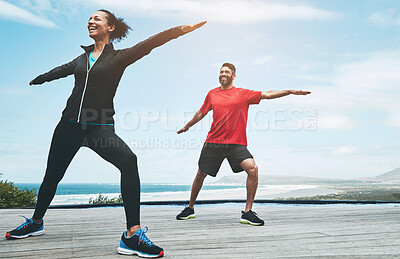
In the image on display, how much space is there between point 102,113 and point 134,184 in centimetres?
48

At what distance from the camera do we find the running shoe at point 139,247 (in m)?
2.08

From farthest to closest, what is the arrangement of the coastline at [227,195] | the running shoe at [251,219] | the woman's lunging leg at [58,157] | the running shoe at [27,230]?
the coastline at [227,195]
the running shoe at [251,219]
the running shoe at [27,230]
the woman's lunging leg at [58,157]

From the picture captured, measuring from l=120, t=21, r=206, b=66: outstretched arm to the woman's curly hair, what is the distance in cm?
37

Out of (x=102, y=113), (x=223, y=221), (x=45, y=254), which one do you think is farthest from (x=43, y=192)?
(x=223, y=221)

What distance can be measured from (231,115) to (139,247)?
71.7 inches

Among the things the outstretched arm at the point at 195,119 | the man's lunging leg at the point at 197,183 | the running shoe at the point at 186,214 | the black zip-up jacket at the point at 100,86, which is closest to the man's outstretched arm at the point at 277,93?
the outstretched arm at the point at 195,119

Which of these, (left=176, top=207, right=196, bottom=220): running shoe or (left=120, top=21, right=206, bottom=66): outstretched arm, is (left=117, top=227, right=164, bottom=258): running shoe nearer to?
(left=120, top=21, right=206, bottom=66): outstretched arm

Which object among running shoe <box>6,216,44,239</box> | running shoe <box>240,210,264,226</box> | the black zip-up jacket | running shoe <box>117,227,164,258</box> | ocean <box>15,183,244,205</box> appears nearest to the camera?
running shoe <box>117,227,164,258</box>

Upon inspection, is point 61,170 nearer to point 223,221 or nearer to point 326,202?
point 223,221

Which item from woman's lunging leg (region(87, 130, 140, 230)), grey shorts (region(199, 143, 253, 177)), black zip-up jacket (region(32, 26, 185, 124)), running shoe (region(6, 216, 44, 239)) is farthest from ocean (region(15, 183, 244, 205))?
woman's lunging leg (region(87, 130, 140, 230))

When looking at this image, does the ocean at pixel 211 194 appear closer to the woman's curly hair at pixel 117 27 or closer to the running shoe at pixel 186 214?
the running shoe at pixel 186 214

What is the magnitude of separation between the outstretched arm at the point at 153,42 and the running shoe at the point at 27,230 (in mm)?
1376

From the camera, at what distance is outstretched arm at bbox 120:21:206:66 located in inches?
87.1

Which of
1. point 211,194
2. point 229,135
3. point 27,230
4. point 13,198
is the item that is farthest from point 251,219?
point 211,194
